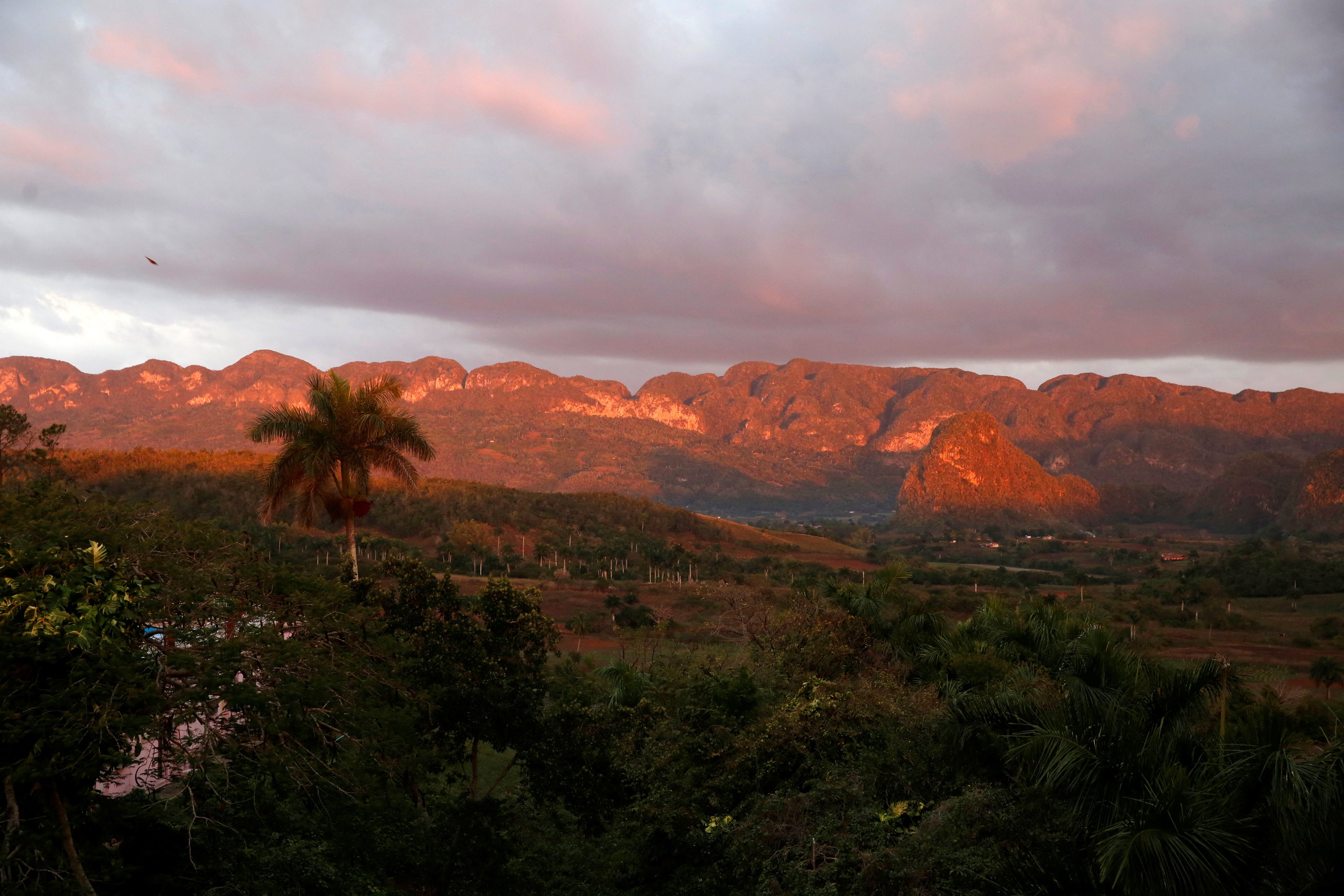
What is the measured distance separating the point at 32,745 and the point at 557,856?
35.3 ft

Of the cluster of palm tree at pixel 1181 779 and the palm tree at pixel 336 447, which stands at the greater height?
the palm tree at pixel 336 447

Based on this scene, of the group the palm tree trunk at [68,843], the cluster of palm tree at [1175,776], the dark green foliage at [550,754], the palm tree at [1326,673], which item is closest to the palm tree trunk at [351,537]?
the dark green foliage at [550,754]

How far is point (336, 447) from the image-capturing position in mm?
18234

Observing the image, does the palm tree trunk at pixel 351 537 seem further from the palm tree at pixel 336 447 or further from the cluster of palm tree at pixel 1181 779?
the cluster of palm tree at pixel 1181 779

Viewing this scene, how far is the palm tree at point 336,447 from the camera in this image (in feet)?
58.7

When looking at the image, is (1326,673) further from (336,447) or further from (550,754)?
(336,447)

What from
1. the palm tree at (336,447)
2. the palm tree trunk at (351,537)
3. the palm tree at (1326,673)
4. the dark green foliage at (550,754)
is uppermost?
the palm tree at (336,447)

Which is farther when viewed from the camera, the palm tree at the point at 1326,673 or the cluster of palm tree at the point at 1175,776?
the palm tree at the point at 1326,673

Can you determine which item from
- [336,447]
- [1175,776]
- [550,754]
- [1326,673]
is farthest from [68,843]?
[1326,673]

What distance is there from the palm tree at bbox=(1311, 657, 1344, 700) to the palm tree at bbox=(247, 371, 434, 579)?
47302 mm

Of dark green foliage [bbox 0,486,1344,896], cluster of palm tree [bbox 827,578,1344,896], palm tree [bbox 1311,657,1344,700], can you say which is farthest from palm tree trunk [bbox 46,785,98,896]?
palm tree [bbox 1311,657,1344,700]

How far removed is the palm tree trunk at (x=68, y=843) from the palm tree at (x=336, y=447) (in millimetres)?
9704

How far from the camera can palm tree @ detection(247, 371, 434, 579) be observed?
17891mm

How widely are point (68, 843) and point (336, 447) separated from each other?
447 inches
